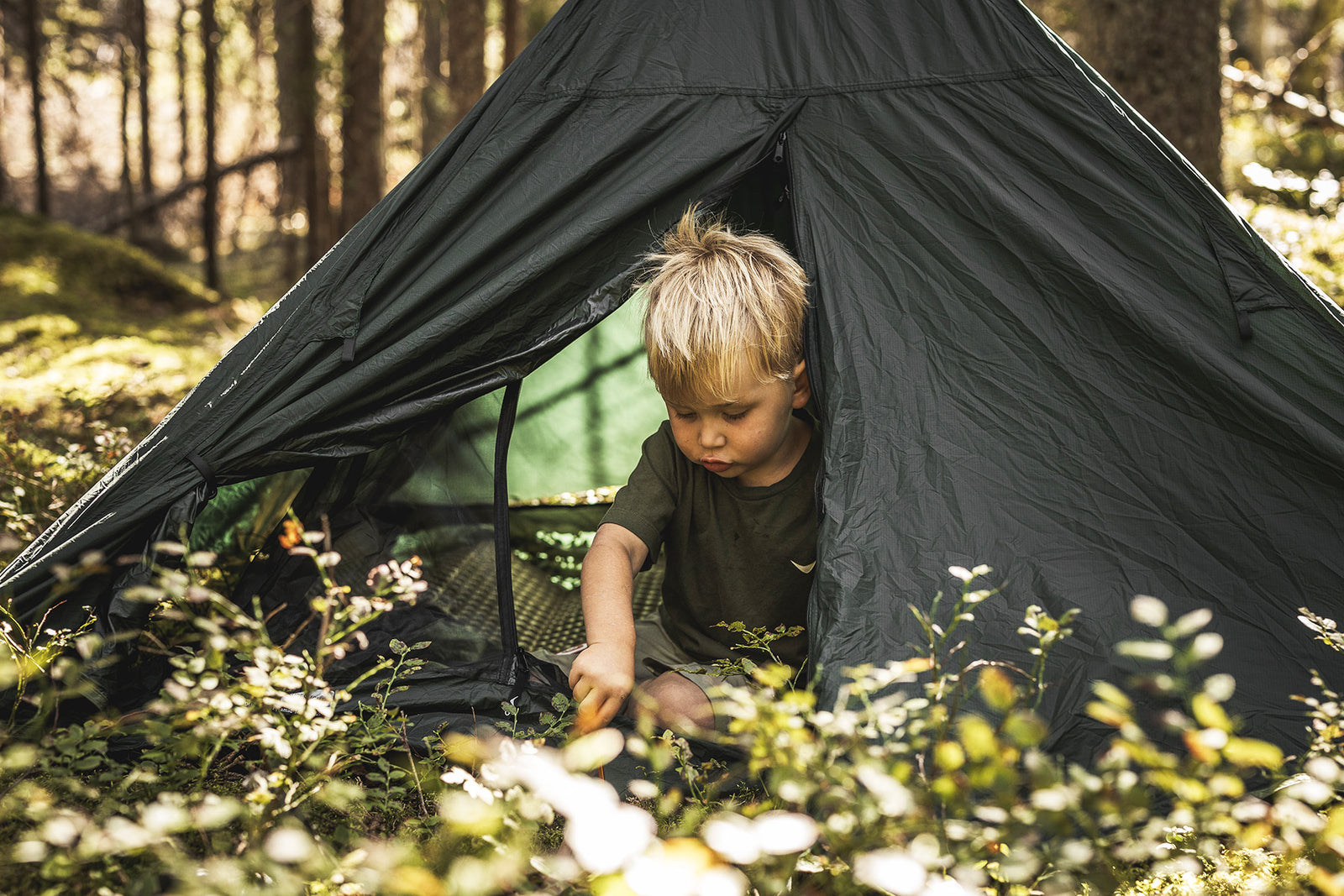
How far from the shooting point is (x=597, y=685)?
193 centimetres

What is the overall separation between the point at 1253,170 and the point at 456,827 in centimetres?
627

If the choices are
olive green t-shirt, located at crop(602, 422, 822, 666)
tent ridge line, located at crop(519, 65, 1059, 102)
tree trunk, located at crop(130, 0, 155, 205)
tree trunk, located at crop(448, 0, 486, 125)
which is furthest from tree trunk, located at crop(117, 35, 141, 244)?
olive green t-shirt, located at crop(602, 422, 822, 666)

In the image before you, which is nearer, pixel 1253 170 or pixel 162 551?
pixel 162 551

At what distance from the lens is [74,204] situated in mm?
17703

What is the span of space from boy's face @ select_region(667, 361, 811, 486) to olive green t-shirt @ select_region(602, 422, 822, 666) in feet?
0.38

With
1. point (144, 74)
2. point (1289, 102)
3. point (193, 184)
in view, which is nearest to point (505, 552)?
point (1289, 102)

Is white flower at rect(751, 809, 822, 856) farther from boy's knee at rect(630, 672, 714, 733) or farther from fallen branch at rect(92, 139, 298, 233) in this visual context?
fallen branch at rect(92, 139, 298, 233)

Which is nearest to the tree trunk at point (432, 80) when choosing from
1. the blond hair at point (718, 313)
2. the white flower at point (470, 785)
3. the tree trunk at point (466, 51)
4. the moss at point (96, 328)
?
the tree trunk at point (466, 51)

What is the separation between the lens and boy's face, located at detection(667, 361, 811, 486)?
216cm

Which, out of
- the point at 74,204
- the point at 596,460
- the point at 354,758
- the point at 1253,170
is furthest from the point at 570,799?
the point at 74,204

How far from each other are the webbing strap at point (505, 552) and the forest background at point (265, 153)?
103 centimetres

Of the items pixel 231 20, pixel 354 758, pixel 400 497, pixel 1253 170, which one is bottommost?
pixel 354 758

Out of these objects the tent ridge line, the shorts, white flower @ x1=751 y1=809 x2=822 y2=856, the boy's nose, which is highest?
the tent ridge line

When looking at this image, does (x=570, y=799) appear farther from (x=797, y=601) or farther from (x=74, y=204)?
(x=74, y=204)
